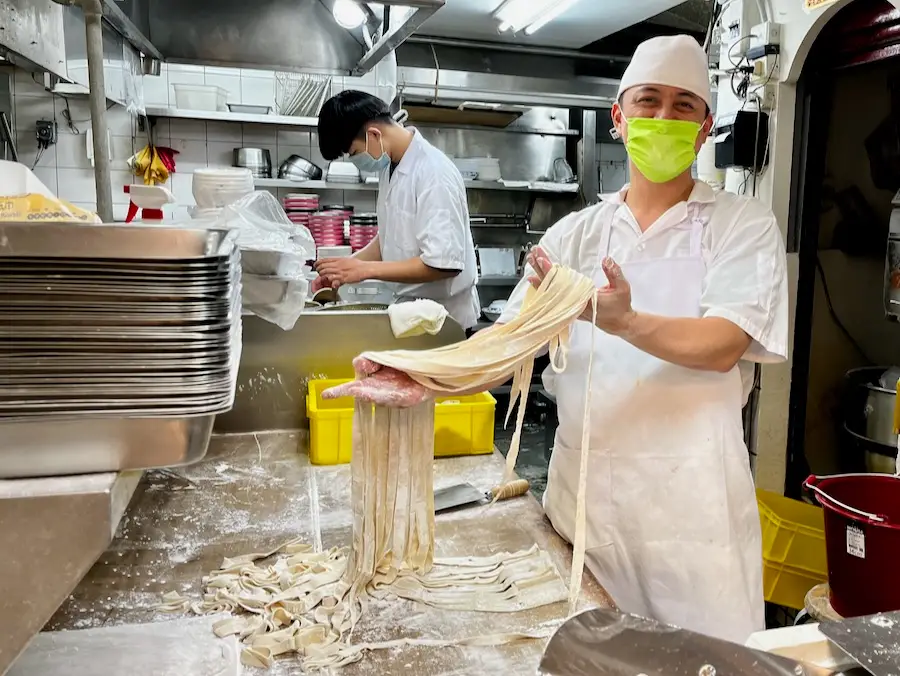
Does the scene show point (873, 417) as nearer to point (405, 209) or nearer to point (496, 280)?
point (405, 209)

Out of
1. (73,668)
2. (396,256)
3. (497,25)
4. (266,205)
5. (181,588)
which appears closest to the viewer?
(73,668)

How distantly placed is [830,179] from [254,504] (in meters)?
3.08

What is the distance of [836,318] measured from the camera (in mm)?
3619

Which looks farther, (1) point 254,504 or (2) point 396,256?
(2) point 396,256

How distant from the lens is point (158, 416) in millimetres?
812

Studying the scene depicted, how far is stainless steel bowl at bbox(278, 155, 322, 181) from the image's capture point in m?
5.52

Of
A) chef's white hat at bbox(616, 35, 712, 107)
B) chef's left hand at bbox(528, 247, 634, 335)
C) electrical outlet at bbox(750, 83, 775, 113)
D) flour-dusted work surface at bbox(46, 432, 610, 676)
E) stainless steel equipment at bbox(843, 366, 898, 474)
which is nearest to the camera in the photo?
flour-dusted work surface at bbox(46, 432, 610, 676)

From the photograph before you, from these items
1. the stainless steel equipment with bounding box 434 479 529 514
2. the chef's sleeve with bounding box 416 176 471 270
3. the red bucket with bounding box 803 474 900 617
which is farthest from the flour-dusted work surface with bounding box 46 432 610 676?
the red bucket with bounding box 803 474 900 617

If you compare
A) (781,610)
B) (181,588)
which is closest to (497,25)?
(781,610)

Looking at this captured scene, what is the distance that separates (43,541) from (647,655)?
0.73 m

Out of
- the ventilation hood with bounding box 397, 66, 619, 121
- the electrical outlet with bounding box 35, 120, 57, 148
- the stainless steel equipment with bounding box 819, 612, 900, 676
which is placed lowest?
the stainless steel equipment with bounding box 819, 612, 900, 676

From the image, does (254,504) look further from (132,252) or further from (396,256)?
(396,256)

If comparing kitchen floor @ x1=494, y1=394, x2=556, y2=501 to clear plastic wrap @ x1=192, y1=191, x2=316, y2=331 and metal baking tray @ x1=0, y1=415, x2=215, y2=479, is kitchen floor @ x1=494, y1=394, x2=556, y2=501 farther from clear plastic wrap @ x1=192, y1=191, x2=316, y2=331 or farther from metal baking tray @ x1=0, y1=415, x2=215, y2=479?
metal baking tray @ x1=0, y1=415, x2=215, y2=479

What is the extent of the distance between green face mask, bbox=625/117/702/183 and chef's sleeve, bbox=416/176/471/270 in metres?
1.38
